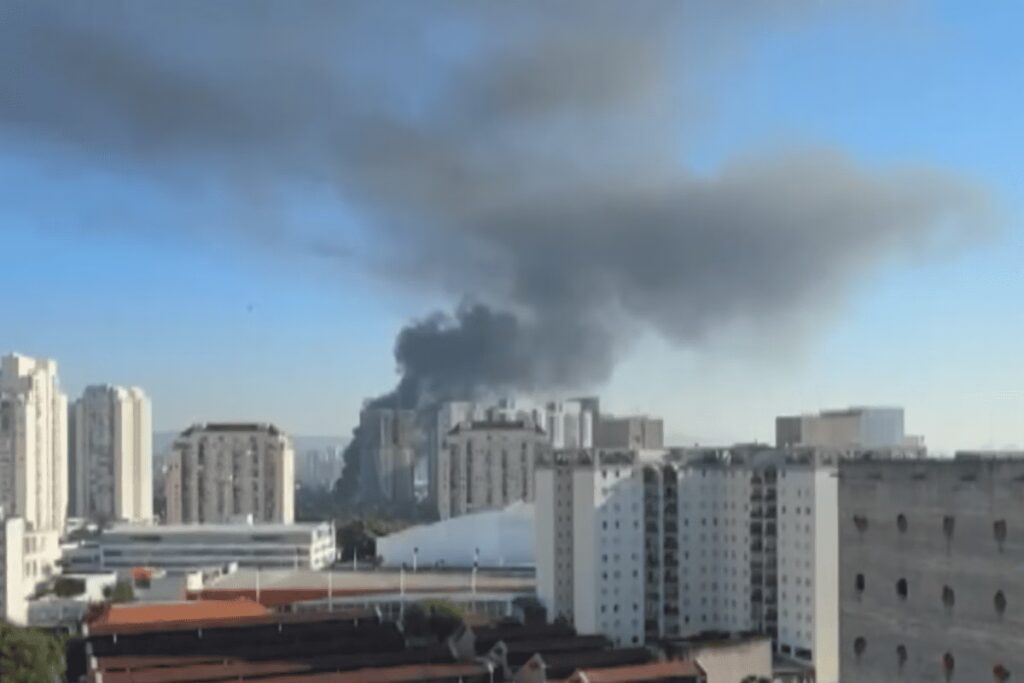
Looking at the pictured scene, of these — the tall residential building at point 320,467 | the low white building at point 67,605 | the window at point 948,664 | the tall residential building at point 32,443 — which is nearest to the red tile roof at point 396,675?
the window at point 948,664

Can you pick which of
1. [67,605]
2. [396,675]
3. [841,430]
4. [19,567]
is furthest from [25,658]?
[841,430]

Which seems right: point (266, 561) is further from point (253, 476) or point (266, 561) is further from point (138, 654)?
point (138, 654)

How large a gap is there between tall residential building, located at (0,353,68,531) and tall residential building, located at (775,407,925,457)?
29.1 metres

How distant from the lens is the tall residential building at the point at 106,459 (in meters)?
63.1

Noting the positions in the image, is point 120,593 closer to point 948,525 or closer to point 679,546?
point 679,546

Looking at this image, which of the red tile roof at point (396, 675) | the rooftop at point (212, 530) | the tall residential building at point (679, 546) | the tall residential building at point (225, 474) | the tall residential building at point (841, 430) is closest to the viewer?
the red tile roof at point (396, 675)

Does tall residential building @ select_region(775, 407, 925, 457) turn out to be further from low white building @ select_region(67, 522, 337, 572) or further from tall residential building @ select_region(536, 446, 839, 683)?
low white building @ select_region(67, 522, 337, 572)

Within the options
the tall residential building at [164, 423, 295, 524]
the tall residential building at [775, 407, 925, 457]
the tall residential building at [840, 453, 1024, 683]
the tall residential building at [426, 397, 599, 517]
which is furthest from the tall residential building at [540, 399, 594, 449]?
the tall residential building at [840, 453, 1024, 683]

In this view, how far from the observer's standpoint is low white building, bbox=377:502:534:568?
45.9 meters

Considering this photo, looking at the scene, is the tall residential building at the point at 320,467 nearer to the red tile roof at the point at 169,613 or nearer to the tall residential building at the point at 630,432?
the tall residential building at the point at 630,432

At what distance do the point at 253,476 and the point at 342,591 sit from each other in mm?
23074

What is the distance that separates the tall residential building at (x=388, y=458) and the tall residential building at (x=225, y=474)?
2906cm

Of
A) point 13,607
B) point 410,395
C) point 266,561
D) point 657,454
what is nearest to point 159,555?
point 266,561

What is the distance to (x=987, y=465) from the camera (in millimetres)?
9961
